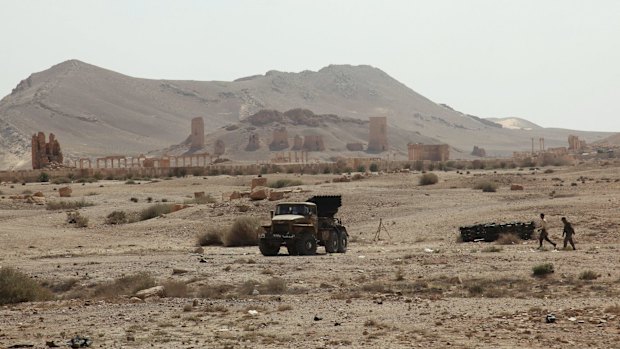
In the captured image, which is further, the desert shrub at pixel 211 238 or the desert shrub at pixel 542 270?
the desert shrub at pixel 211 238

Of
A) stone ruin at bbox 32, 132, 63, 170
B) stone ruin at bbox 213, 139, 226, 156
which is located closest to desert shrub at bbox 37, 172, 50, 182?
stone ruin at bbox 32, 132, 63, 170

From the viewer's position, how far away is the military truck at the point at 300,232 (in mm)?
26781

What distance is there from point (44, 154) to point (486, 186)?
189ft

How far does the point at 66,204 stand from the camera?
4841cm

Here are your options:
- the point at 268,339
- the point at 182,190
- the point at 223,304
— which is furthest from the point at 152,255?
the point at 182,190

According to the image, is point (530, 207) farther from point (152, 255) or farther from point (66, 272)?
point (66, 272)

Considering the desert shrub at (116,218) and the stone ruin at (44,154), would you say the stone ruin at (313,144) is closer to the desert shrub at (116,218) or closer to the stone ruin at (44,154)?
the stone ruin at (44,154)

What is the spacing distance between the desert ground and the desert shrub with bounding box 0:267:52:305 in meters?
0.39

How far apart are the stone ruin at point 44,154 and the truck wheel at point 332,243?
7001cm

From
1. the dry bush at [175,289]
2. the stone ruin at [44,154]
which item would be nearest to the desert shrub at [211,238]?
the dry bush at [175,289]

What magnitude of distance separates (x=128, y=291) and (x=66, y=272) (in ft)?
13.2

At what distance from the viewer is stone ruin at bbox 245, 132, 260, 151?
140 meters

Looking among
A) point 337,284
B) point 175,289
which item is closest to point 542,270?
point 337,284

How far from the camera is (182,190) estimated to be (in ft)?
199
